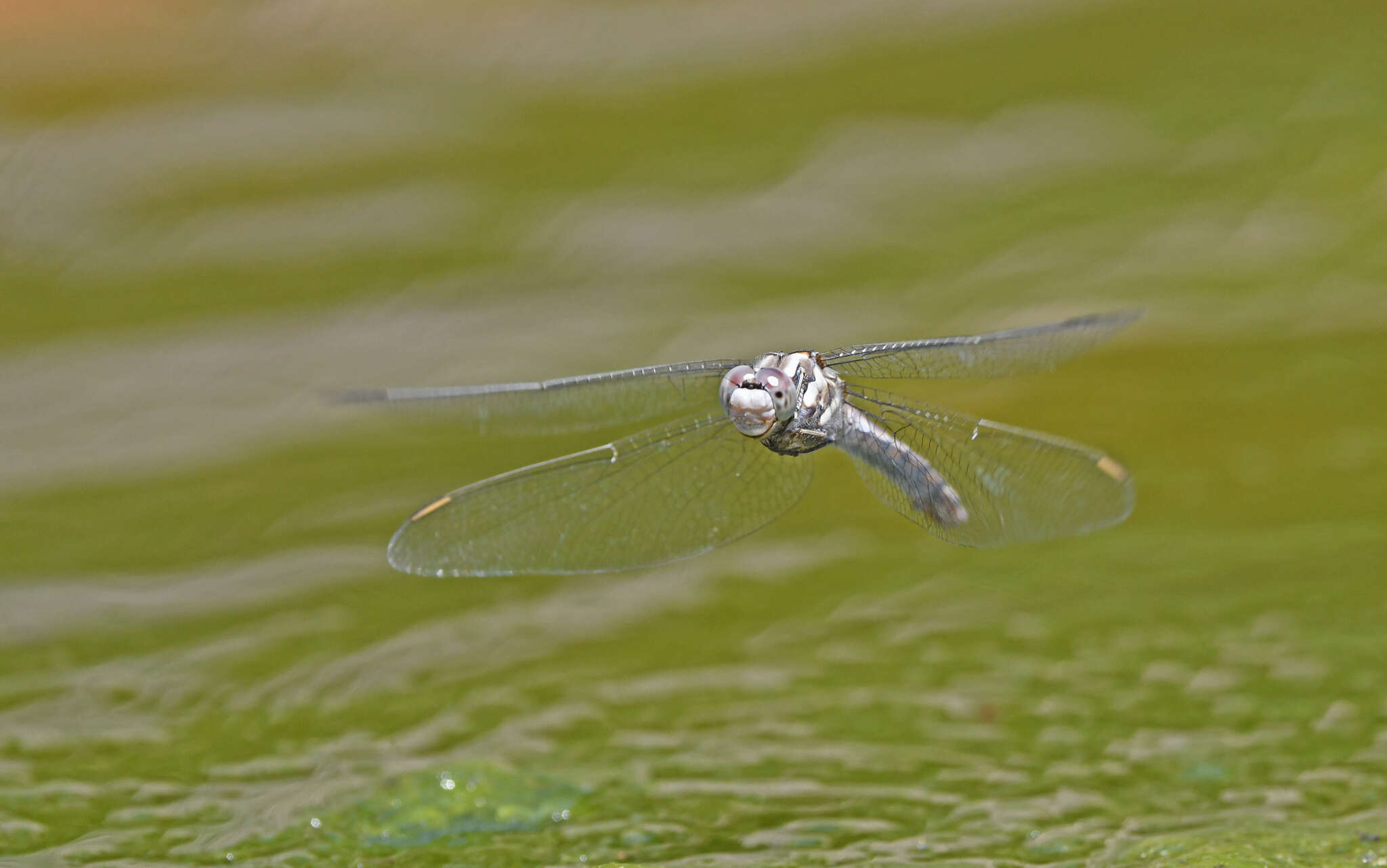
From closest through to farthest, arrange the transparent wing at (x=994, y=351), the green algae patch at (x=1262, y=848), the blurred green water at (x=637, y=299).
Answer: the green algae patch at (x=1262, y=848), the transparent wing at (x=994, y=351), the blurred green water at (x=637, y=299)

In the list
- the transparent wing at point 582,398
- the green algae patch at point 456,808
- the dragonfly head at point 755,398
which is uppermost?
the transparent wing at point 582,398

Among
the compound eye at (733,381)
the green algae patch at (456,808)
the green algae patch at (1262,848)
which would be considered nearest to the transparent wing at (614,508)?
the compound eye at (733,381)

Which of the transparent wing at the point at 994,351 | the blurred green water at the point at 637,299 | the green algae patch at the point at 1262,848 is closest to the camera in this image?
the green algae patch at the point at 1262,848

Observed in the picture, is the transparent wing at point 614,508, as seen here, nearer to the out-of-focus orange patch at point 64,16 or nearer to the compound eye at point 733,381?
the compound eye at point 733,381

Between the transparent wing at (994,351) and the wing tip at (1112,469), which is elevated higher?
the transparent wing at (994,351)

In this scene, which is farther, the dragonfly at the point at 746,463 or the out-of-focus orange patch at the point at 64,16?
the out-of-focus orange patch at the point at 64,16

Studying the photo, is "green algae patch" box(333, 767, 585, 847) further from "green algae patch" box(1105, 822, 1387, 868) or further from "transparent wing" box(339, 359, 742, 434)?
"green algae patch" box(1105, 822, 1387, 868)

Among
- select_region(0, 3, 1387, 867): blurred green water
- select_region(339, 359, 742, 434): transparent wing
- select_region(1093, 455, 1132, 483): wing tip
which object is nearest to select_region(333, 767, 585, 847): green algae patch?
select_region(0, 3, 1387, 867): blurred green water

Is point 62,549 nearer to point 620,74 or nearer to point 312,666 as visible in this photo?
point 312,666
